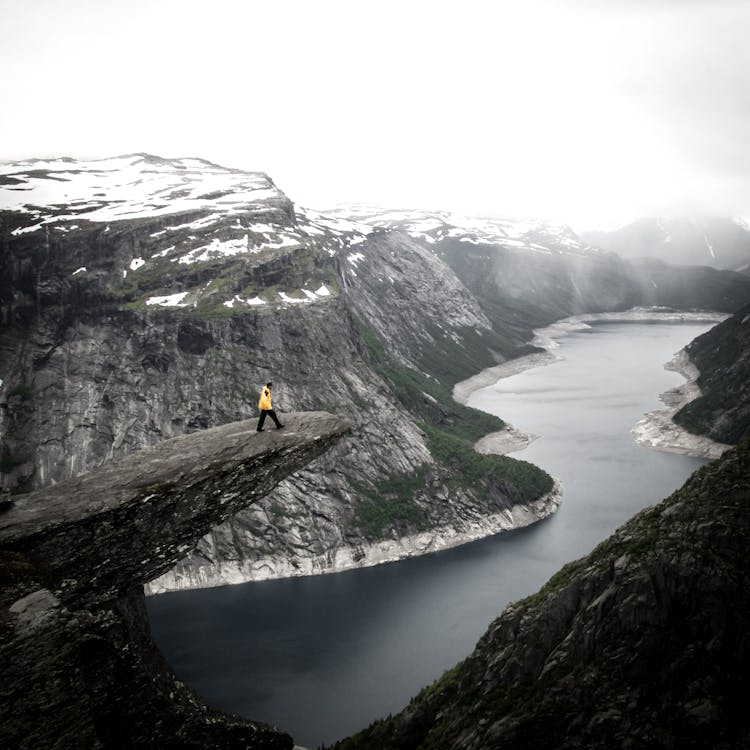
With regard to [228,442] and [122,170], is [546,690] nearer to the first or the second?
[228,442]

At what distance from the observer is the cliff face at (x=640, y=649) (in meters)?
18.0

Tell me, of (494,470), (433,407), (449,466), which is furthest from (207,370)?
(433,407)

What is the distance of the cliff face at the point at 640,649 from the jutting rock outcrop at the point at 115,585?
8310 millimetres

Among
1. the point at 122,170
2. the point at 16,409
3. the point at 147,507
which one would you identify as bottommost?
the point at 16,409

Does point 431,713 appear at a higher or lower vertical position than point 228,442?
lower

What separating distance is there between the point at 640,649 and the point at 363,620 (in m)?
54.3

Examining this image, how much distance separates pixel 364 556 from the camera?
8506 centimetres

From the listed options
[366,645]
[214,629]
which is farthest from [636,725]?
[214,629]

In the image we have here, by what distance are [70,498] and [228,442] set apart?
4.44m

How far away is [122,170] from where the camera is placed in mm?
135500

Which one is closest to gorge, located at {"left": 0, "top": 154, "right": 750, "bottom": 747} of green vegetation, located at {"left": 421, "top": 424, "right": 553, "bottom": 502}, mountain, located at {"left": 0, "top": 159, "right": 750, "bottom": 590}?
mountain, located at {"left": 0, "top": 159, "right": 750, "bottom": 590}

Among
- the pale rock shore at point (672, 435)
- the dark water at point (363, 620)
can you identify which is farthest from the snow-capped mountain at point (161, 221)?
the pale rock shore at point (672, 435)

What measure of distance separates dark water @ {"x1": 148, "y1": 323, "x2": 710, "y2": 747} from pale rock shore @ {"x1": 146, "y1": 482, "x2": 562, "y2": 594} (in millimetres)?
1589

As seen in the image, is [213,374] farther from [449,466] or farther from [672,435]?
[672,435]
